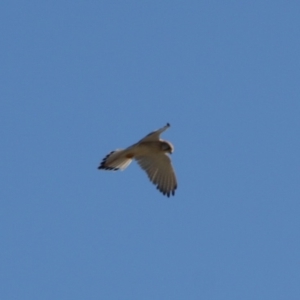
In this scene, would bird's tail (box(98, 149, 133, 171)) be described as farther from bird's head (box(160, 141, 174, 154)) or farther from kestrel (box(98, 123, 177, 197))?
bird's head (box(160, 141, 174, 154))

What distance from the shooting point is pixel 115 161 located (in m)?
27.0

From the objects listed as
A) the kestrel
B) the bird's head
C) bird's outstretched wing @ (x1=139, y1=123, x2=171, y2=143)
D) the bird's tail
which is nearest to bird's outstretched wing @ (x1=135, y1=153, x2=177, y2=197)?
the kestrel

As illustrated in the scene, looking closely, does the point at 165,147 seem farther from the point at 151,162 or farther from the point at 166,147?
the point at 151,162

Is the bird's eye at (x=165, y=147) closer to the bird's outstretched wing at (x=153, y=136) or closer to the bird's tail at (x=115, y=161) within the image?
the bird's outstretched wing at (x=153, y=136)

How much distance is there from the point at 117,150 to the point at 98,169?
0.52 meters

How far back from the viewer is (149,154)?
1055 inches

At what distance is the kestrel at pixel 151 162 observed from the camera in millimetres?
26594

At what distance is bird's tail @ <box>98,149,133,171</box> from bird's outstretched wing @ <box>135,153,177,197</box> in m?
0.22

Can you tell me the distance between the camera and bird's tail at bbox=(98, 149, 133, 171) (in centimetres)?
2691

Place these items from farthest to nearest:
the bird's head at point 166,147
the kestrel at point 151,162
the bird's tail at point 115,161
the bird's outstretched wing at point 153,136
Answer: the bird's tail at point 115,161 < the kestrel at point 151,162 < the bird's head at point 166,147 < the bird's outstretched wing at point 153,136

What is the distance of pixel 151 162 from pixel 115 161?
0.70m

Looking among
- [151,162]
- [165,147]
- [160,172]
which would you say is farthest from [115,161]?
[165,147]

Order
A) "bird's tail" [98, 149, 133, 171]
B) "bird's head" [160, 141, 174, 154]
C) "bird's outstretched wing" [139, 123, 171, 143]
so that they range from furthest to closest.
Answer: "bird's tail" [98, 149, 133, 171] → "bird's head" [160, 141, 174, 154] → "bird's outstretched wing" [139, 123, 171, 143]

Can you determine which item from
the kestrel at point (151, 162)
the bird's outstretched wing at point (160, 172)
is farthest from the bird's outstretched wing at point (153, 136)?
the bird's outstretched wing at point (160, 172)
